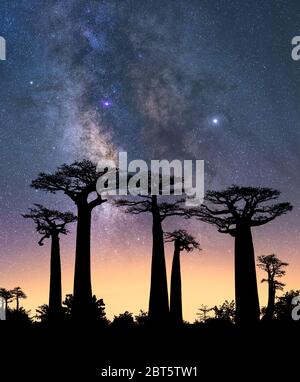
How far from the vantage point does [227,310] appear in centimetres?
2866

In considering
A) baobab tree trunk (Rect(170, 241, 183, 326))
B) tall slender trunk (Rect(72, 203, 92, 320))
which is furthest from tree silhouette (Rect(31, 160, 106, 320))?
baobab tree trunk (Rect(170, 241, 183, 326))

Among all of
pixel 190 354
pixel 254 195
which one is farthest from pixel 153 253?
pixel 190 354

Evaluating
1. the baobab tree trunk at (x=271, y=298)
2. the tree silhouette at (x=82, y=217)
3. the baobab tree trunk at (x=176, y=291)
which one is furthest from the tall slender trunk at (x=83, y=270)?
the baobab tree trunk at (x=271, y=298)

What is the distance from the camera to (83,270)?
659 inches

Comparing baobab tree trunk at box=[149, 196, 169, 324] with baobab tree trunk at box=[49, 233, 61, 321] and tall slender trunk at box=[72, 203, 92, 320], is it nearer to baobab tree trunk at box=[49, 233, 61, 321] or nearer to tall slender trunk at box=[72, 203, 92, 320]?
tall slender trunk at box=[72, 203, 92, 320]

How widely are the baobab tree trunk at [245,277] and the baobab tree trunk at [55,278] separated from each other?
8085mm

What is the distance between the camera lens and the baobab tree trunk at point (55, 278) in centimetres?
2178

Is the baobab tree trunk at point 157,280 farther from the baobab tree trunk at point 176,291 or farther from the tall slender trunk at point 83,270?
the baobab tree trunk at point 176,291

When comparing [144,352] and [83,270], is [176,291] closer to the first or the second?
[83,270]

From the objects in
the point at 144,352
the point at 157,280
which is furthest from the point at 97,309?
the point at 144,352
